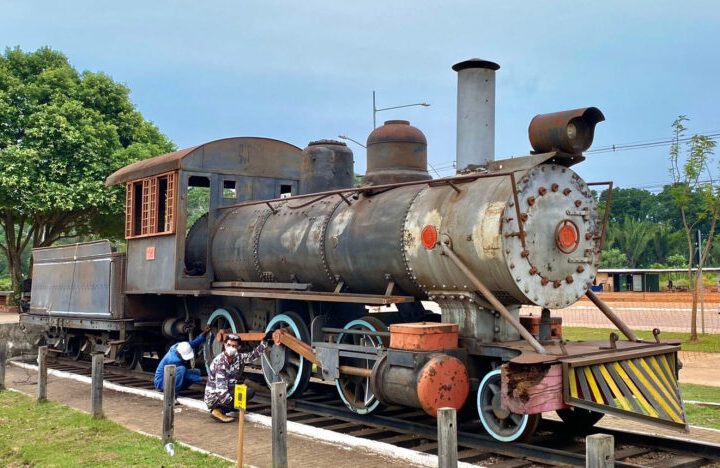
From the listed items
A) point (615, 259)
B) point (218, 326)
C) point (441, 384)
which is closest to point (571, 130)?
point (441, 384)

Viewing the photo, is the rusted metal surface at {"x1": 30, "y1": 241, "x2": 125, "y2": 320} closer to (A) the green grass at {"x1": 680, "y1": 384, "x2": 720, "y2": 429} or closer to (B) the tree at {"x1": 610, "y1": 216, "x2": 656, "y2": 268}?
(A) the green grass at {"x1": 680, "y1": 384, "x2": 720, "y2": 429}

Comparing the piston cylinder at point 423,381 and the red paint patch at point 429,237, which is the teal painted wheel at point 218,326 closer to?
the piston cylinder at point 423,381

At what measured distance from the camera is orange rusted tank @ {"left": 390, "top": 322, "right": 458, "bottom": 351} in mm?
7004

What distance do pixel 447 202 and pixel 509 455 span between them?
2632 millimetres

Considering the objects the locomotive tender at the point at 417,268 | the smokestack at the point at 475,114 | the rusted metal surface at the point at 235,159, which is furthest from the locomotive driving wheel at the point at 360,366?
the rusted metal surface at the point at 235,159

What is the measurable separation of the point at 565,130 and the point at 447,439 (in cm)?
363

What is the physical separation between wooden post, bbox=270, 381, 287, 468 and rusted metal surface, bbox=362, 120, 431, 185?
139 inches

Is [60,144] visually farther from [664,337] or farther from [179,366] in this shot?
[664,337]

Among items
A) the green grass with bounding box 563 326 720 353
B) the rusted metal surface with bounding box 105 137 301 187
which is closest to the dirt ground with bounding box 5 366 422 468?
the rusted metal surface with bounding box 105 137 301 187

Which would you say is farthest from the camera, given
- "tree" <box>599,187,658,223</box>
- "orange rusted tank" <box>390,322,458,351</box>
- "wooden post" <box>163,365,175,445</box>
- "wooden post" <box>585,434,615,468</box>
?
"tree" <box>599,187,658,223</box>

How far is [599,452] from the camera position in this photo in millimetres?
4023

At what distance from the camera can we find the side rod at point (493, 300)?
6785 millimetres

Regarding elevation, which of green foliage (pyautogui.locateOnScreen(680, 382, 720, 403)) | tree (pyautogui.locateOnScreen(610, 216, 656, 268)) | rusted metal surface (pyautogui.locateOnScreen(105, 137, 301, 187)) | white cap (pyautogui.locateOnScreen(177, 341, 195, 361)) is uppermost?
tree (pyautogui.locateOnScreen(610, 216, 656, 268))

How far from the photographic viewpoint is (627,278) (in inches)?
1774
